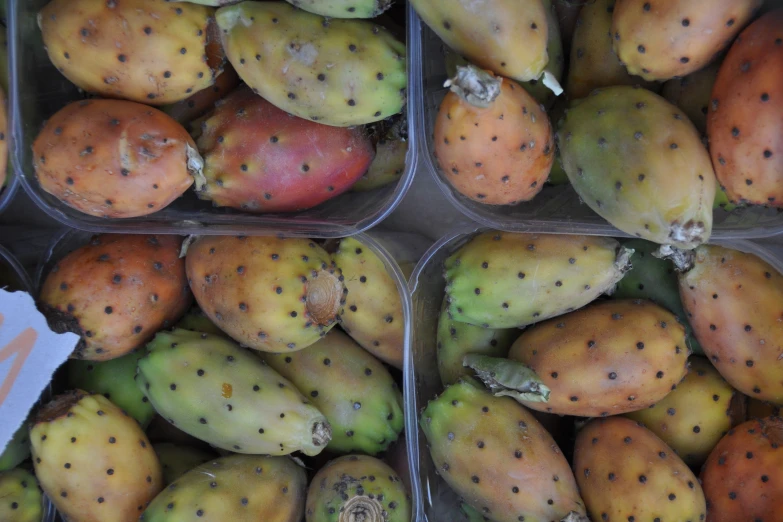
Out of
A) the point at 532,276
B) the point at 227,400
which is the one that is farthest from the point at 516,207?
the point at 227,400

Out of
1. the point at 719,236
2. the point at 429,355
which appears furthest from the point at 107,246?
the point at 719,236

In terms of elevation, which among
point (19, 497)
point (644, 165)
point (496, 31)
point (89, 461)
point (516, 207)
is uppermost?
point (496, 31)

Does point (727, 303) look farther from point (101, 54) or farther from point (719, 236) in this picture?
point (101, 54)

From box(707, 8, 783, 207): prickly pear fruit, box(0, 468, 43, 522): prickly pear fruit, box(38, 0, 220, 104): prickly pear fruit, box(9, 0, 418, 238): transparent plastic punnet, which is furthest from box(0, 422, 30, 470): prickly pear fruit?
box(707, 8, 783, 207): prickly pear fruit

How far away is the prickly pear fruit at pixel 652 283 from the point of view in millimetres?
1117

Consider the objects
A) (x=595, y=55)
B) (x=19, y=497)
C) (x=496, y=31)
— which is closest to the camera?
(x=496, y=31)

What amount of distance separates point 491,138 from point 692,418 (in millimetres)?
604

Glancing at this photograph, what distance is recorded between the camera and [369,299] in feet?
3.69

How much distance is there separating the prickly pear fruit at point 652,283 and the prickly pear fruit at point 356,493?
509 mm

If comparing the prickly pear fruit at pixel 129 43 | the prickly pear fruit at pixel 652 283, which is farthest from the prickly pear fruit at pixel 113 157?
the prickly pear fruit at pixel 652 283

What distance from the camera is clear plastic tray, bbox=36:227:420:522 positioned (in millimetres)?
1099

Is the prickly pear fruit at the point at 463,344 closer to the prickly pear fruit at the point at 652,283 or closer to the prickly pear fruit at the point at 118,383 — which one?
the prickly pear fruit at the point at 652,283

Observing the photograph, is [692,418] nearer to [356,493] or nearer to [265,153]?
[356,493]

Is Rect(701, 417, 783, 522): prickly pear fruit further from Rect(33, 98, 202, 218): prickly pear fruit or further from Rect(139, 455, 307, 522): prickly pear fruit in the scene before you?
Rect(33, 98, 202, 218): prickly pear fruit
